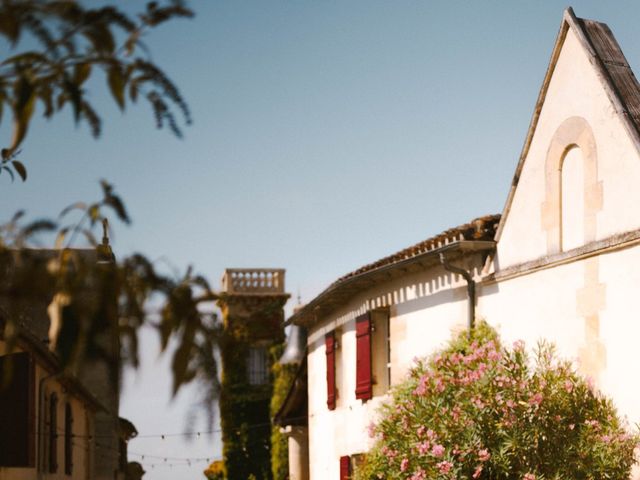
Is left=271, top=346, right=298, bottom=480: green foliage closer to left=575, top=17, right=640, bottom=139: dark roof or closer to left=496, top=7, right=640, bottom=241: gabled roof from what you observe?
left=496, top=7, right=640, bottom=241: gabled roof

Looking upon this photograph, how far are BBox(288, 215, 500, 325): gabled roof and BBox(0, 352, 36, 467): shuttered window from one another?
510cm

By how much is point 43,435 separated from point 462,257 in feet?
28.2

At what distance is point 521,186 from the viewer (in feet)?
48.3

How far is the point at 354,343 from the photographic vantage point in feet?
65.0

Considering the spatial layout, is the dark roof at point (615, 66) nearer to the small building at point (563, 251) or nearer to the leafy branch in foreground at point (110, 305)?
the small building at point (563, 251)

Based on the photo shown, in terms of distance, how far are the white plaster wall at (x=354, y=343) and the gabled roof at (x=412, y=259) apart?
18 centimetres

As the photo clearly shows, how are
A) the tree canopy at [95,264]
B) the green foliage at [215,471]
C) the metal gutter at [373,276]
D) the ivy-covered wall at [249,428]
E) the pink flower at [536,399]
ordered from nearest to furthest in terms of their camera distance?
the tree canopy at [95,264]
the pink flower at [536,399]
the metal gutter at [373,276]
the ivy-covered wall at [249,428]
the green foliage at [215,471]

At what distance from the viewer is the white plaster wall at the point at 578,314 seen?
12.3m

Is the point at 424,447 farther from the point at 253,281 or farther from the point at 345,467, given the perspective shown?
the point at 253,281

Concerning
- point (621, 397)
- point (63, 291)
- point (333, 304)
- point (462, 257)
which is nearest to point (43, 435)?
point (333, 304)

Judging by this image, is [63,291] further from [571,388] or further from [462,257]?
[462,257]

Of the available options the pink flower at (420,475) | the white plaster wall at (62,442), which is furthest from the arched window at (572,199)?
the white plaster wall at (62,442)

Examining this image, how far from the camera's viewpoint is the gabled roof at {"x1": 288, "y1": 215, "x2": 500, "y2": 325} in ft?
50.8

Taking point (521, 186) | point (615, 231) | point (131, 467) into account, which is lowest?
point (131, 467)
